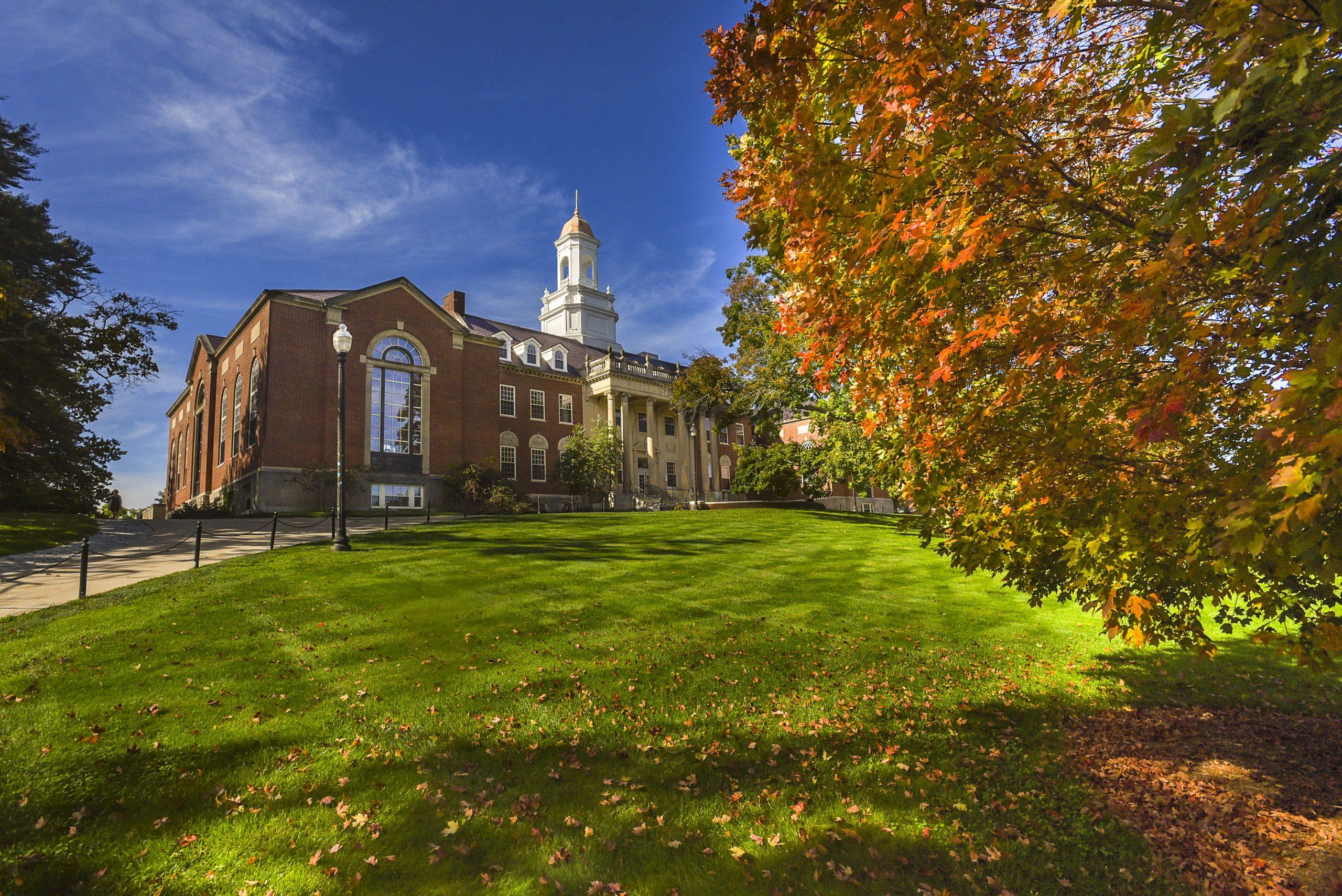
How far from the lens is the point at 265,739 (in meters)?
5.52

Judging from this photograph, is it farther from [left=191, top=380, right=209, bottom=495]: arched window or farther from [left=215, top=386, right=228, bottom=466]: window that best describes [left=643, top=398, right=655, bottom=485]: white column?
[left=191, top=380, right=209, bottom=495]: arched window

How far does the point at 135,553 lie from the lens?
52.4 feet

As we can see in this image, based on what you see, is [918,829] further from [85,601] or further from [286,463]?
[286,463]

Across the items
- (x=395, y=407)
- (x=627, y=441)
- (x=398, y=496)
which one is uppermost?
(x=395, y=407)

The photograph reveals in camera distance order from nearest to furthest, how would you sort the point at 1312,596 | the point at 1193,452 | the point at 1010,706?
1. the point at 1312,596
2. the point at 1193,452
3. the point at 1010,706

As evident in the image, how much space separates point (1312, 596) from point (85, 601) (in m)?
14.6

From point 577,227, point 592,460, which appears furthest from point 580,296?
point 592,460

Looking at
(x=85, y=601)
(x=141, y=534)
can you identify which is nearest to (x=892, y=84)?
(x=85, y=601)

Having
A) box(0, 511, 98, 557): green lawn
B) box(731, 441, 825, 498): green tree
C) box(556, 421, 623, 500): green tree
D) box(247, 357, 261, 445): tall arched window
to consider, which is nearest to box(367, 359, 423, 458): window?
box(247, 357, 261, 445): tall arched window

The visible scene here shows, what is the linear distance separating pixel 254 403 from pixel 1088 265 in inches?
1513

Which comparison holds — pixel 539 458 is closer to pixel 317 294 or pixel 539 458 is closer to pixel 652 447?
pixel 652 447

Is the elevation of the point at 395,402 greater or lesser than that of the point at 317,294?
lesser

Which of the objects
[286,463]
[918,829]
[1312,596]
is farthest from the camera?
[286,463]

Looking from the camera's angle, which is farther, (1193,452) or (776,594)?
(776,594)
